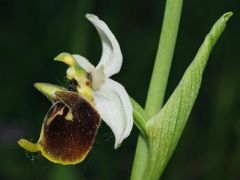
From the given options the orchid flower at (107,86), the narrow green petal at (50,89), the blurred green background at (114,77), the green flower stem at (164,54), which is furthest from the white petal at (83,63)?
the blurred green background at (114,77)

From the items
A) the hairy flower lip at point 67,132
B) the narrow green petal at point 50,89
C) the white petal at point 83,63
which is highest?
the white petal at point 83,63

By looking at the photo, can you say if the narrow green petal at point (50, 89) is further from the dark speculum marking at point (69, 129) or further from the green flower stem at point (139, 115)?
the green flower stem at point (139, 115)

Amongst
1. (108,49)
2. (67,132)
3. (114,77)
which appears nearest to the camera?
(67,132)

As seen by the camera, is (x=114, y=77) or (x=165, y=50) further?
(x=114, y=77)

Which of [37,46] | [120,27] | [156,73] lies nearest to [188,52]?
[120,27]

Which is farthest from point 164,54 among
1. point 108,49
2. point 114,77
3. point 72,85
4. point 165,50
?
point 114,77

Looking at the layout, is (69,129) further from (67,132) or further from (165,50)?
(165,50)

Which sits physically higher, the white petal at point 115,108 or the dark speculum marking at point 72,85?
the dark speculum marking at point 72,85
